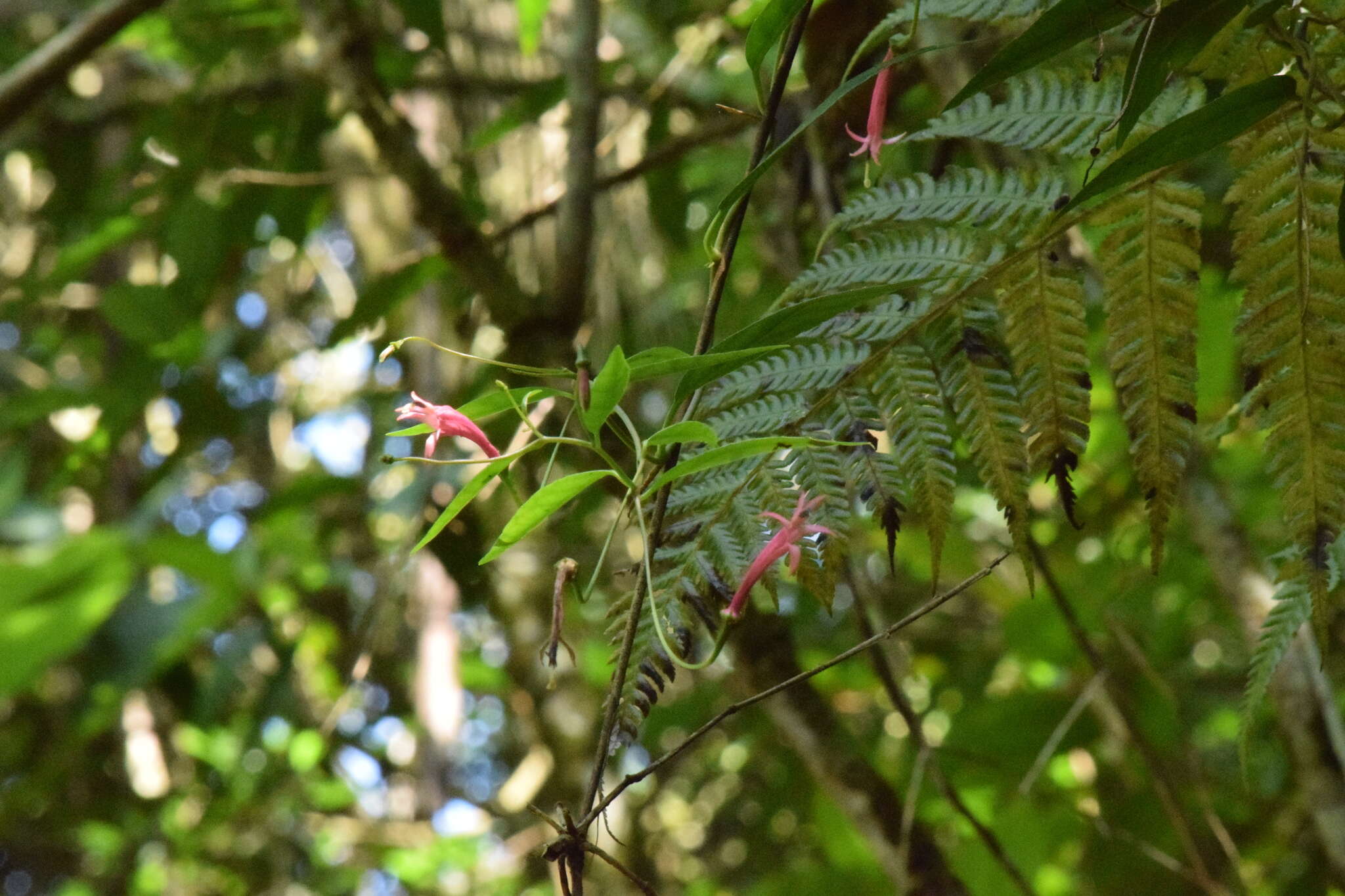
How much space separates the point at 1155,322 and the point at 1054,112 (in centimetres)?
11

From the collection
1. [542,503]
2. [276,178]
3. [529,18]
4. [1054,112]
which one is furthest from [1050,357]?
[276,178]

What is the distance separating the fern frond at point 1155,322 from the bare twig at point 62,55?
3.25 feet

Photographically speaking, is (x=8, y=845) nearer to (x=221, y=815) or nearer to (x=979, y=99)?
(x=221, y=815)

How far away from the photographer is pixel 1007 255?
19.8 inches

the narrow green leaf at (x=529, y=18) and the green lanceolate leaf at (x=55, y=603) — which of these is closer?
the narrow green leaf at (x=529, y=18)

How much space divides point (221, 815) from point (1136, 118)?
245 centimetres

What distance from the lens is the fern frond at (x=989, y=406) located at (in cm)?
48

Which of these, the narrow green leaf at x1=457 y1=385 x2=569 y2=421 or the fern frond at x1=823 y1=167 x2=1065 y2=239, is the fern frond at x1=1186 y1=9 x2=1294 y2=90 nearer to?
the fern frond at x1=823 y1=167 x2=1065 y2=239

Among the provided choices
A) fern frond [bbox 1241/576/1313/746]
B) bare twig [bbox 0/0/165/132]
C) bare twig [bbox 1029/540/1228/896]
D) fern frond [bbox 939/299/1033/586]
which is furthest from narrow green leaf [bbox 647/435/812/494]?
bare twig [bbox 0/0/165/132]

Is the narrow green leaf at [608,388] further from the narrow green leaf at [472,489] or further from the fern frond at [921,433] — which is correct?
the fern frond at [921,433]

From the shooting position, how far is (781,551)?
441mm

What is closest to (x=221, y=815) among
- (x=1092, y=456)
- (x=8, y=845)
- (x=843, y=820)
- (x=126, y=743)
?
(x=126, y=743)

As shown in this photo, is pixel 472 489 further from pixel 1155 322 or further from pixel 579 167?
pixel 579 167

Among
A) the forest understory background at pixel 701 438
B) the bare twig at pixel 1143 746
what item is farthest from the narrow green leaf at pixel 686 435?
the bare twig at pixel 1143 746
